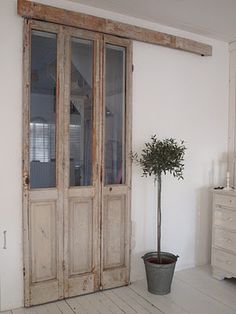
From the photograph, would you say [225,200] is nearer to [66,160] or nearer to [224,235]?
[224,235]

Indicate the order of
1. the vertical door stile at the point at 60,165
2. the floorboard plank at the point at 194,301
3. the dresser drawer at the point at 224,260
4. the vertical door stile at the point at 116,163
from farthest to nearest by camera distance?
1. the dresser drawer at the point at 224,260
2. the vertical door stile at the point at 116,163
3. the vertical door stile at the point at 60,165
4. the floorboard plank at the point at 194,301

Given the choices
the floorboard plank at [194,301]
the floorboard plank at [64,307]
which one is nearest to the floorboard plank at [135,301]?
the floorboard plank at [194,301]

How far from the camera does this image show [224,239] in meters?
3.38

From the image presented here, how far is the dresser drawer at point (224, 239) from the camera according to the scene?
129 inches

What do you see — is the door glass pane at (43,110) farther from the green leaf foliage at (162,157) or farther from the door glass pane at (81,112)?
the green leaf foliage at (162,157)

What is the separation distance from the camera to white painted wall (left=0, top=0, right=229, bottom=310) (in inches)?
104

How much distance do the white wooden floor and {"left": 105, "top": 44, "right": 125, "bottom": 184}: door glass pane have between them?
1112 millimetres

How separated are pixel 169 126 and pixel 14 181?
181cm

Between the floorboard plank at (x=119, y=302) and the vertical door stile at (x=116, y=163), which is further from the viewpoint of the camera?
the vertical door stile at (x=116, y=163)

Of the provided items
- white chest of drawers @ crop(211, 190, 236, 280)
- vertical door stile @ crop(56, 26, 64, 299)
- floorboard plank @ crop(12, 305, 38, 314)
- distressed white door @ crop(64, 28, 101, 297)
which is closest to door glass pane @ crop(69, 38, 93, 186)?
distressed white door @ crop(64, 28, 101, 297)

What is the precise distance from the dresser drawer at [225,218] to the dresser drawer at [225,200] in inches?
2.2

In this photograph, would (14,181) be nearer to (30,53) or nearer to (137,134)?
(30,53)

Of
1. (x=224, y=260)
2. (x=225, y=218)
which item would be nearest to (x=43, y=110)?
(x=225, y=218)

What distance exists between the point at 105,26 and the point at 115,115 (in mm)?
869
